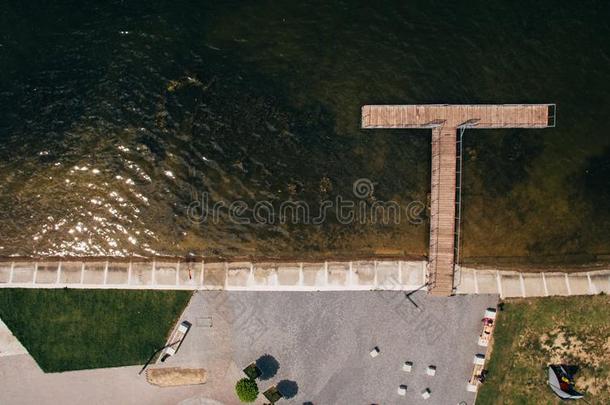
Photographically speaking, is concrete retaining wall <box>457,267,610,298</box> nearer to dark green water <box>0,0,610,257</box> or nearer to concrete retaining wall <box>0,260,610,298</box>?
concrete retaining wall <box>0,260,610,298</box>

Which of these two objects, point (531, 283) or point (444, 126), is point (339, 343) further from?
point (444, 126)

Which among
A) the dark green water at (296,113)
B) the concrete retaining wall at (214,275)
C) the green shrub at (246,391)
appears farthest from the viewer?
the dark green water at (296,113)

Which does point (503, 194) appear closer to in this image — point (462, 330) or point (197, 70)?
point (462, 330)

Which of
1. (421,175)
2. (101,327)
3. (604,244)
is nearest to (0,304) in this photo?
(101,327)

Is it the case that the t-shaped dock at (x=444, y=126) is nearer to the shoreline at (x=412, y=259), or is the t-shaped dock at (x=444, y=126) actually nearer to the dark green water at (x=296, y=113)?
the dark green water at (x=296, y=113)

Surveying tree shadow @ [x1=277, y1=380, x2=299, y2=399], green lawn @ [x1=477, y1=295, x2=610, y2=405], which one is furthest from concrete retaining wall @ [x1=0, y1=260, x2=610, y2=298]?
tree shadow @ [x1=277, y1=380, x2=299, y2=399]

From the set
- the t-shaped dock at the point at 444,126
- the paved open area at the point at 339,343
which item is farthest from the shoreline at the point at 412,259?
the paved open area at the point at 339,343

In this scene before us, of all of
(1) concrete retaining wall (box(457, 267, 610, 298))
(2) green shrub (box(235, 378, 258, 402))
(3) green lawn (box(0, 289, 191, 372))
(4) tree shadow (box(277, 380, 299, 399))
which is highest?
(1) concrete retaining wall (box(457, 267, 610, 298))
